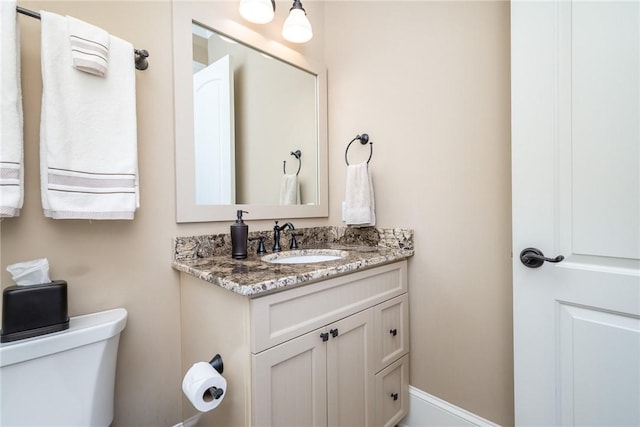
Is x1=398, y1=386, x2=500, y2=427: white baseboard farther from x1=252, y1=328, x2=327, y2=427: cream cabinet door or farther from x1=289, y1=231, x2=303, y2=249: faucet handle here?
x1=289, y1=231, x2=303, y2=249: faucet handle

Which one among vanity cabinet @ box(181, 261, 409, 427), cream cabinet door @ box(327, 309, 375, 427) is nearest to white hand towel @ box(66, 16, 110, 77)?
vanity cabinet @ box(181, 261, 409, 427)

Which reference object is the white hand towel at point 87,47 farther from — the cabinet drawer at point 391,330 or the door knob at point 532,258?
the door knob at point 532,258

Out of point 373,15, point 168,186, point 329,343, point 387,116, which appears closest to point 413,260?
point 329,343

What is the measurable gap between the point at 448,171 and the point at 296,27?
3.35 feet

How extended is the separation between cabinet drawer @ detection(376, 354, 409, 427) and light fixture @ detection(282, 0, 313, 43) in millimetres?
1634

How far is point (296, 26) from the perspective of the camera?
4.64 feet

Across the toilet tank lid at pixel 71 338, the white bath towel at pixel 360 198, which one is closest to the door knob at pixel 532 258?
the white bath towel at pixel 360 198

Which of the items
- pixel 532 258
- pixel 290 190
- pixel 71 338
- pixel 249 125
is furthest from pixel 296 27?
pixel 71 338

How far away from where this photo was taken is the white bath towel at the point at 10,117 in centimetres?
74

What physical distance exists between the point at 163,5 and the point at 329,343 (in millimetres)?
1423

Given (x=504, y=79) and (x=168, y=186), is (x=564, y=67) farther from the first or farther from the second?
(x=168, y=186)

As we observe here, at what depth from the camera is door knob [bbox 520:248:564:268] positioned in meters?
0.91

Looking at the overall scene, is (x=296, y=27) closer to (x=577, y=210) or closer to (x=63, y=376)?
(x=577, y=210)

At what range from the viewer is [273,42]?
4.83 feet
